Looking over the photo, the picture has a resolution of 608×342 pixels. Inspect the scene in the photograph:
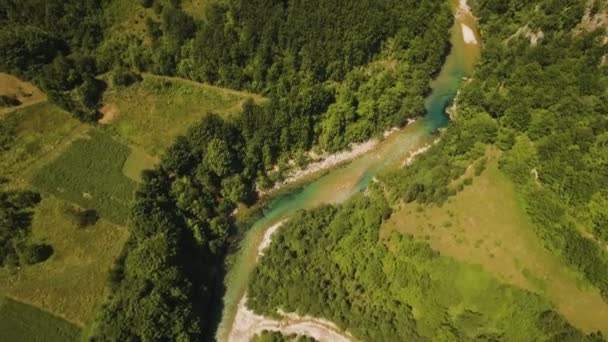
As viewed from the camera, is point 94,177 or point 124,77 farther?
point 124,77


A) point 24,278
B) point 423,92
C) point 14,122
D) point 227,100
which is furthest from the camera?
point 423,92

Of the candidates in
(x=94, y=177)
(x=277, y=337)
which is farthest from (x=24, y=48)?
(x=277, y=337)

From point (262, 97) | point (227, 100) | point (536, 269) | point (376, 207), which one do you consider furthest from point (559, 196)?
point (227, 100)

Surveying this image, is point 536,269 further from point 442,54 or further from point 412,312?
point 442,54

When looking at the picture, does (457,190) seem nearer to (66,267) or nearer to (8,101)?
(66,267)

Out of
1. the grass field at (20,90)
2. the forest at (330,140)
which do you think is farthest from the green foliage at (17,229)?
the grass field at (20,90)

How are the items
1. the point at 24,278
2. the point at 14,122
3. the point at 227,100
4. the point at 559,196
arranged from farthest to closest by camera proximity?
the point at 227,100
the point at 14,122
the point at 559,196
the point at 24,278

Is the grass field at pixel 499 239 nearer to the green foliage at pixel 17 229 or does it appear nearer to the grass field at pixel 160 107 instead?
the grass field at pixel 160 107
